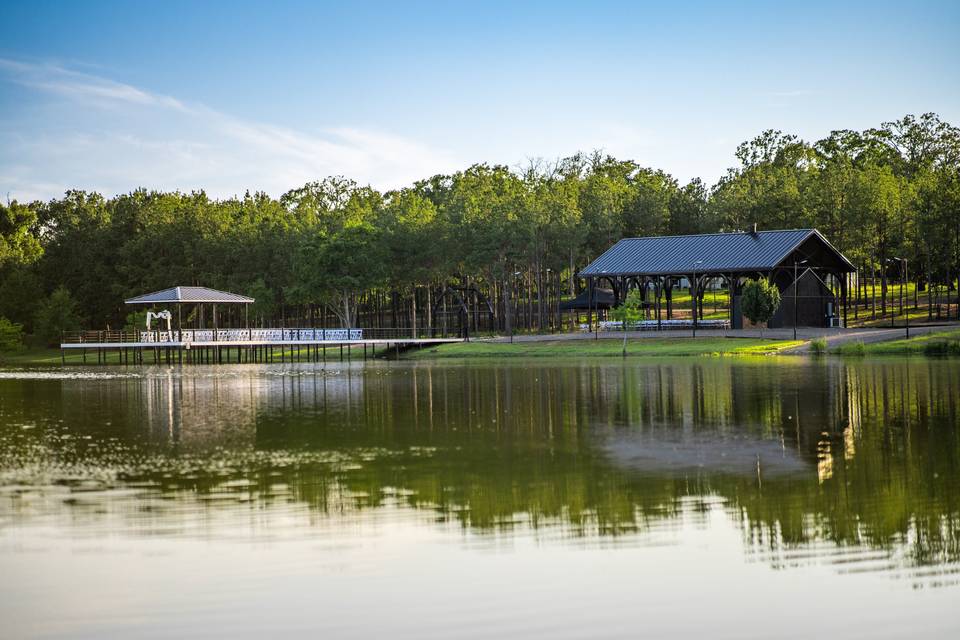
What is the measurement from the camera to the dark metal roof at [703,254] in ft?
228

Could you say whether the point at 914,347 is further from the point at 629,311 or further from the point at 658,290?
the point at 658,290

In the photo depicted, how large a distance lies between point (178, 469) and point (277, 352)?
207ft

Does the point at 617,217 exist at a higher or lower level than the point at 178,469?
higher

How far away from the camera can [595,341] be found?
66.2m

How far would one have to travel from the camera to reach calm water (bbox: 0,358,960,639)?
30.7 feet

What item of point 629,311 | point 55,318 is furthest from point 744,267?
point 55,318

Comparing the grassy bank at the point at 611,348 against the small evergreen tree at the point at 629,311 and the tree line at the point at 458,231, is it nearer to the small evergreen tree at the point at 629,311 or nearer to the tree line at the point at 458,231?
the small evergreen tree at the point at 629,311

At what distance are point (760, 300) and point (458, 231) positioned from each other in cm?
2455

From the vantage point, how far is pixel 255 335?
70.9m

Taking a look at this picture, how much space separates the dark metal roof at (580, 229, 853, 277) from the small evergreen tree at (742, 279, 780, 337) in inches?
123

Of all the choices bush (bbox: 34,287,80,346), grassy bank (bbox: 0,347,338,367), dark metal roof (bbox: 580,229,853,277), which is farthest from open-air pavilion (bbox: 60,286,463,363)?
bush (bbox: 34,287,80,346)

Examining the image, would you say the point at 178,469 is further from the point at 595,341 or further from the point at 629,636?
the point at 595,341

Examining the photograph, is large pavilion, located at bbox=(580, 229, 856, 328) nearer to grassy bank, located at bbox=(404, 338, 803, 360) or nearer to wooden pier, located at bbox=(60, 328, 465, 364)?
grassy bank, located at bbox=(404, 338, 803, 360)

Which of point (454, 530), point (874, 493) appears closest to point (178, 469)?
point (454, 530)
